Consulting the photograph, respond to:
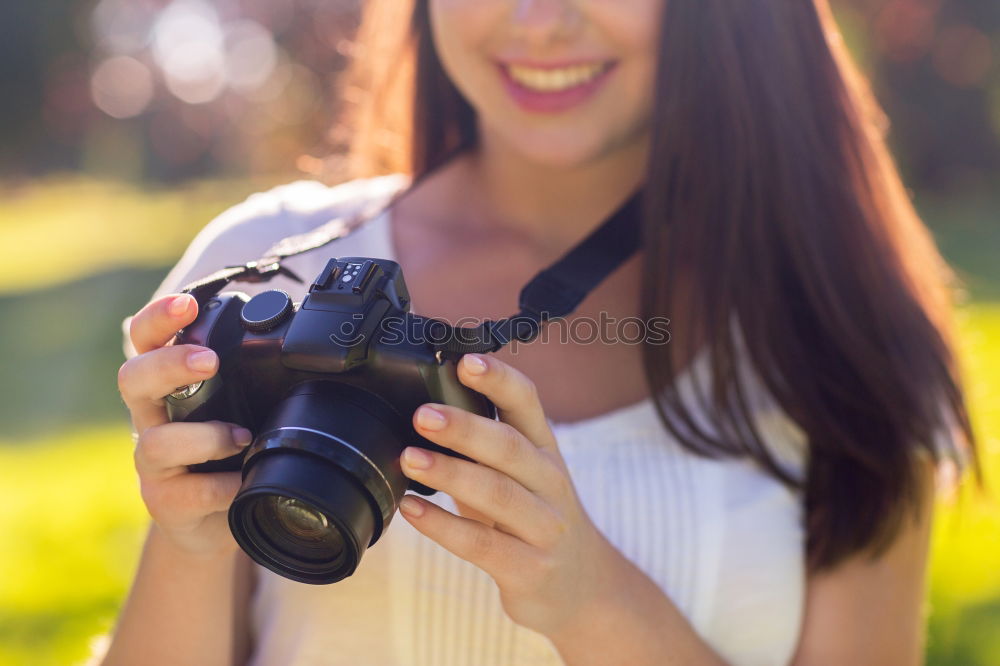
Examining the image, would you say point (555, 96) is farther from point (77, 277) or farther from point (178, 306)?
point (77, 277)

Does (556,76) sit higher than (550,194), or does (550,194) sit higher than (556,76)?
(556,76)

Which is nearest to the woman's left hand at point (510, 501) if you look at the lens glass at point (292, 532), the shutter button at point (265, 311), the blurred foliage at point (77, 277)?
the lens glass at point (292, 532)

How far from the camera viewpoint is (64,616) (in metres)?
3.19

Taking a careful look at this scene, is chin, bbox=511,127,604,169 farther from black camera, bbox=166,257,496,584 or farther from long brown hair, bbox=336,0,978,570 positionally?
black camera, bbox=166,257,496,584

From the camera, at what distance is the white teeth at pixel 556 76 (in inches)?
64.1

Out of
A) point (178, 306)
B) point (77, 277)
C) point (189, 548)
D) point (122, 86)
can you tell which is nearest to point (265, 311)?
point (178, 306)

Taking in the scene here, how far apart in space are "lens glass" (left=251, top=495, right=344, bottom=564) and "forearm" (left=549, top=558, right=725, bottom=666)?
1.11ft

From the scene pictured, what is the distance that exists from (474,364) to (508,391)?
0.05 meters

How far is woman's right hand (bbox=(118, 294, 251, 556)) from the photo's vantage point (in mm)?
1139

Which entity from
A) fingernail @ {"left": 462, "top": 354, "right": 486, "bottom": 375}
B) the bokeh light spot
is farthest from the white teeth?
the bokeh light spot

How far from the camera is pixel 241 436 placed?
3.89ft

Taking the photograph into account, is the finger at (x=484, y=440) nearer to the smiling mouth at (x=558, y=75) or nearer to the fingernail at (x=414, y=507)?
the fingernail at (x=414, y=507)

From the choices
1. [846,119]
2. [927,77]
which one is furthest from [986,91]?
[846,119]

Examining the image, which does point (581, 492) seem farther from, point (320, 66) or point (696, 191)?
point (320, 66)
